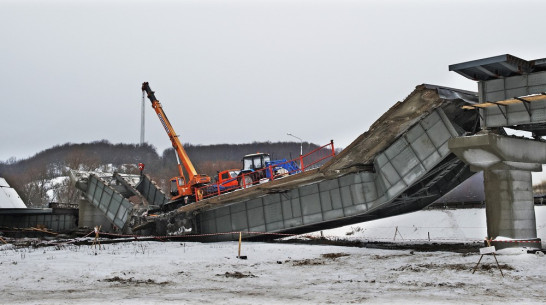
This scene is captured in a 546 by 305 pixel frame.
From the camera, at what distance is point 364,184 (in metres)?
23.0

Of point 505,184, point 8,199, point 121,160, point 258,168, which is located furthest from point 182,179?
point 121,160

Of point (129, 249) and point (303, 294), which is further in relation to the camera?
point (129, 249)

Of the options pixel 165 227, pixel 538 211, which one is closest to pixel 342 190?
pixel 165 227

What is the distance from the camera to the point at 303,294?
11320mm

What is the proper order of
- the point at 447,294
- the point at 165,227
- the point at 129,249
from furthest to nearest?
the point at 165,227 → the point at 129,249 → the point at 447,294

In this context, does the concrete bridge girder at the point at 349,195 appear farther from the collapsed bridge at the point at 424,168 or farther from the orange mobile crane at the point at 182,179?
the orange mobile crane at the point at 182,179

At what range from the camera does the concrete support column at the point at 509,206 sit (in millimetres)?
18047

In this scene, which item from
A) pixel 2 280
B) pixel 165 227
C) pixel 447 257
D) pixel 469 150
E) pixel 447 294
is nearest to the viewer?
pixel 447 294

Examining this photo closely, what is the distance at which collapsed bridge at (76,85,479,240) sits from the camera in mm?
20531

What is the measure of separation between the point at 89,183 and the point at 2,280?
23.8 m

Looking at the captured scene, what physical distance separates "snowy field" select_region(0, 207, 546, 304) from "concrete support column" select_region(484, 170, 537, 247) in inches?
33.2

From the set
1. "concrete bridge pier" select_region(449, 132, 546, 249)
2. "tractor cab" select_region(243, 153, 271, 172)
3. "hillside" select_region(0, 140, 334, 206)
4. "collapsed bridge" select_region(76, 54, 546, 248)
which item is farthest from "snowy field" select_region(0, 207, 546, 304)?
"hillside" select_region(0, 140, 334, 206)

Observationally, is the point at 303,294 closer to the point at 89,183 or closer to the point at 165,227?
the point at 165,227

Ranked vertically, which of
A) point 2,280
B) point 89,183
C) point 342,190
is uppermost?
point 89,183
